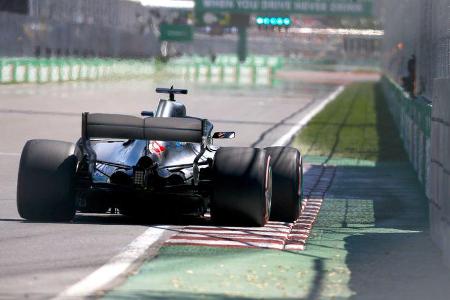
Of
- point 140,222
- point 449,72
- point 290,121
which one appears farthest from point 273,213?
point 290,121

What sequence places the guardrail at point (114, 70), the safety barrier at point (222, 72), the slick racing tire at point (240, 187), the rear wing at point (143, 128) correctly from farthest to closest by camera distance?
the safety barrier at point (222, 72) < the guardrail at point (114, 70) < the rear wing at point (143, 128) < the slick racing tire at point (240, 187)

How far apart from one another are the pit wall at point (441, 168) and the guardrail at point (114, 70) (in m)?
47.9

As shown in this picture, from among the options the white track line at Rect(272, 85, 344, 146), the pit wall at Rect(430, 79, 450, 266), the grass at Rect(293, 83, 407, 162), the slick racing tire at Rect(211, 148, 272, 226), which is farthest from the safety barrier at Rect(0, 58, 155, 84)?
the pit wall at Rect(430, 79, 450, 266)

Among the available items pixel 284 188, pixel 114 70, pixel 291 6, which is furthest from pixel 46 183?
pixel 291 6

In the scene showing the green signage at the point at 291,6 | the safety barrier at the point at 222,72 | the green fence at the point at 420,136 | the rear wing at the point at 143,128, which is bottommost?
the safety barrier at the point at 222,72

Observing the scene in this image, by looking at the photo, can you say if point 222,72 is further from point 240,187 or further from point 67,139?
point 240,187

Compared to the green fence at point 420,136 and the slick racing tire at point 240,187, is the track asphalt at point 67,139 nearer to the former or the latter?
the slick racing tire at point 240,187

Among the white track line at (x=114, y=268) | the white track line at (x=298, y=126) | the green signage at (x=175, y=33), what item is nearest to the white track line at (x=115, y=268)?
the white track line at (x=114, y=268)

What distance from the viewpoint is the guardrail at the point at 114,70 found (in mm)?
62688

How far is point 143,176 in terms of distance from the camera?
1312 centimetres

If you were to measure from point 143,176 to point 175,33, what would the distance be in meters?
115

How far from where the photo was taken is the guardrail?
62.7 meters

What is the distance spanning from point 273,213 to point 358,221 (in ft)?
4.49

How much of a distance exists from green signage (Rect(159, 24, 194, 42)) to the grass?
7439 centimetres
